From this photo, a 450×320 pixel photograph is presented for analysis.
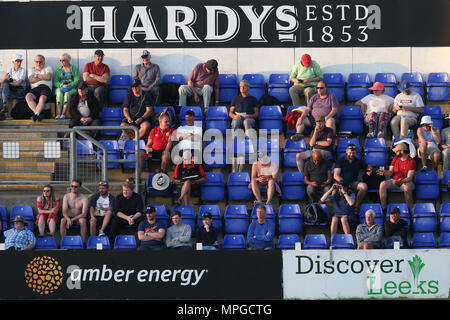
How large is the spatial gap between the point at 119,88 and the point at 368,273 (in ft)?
21.5

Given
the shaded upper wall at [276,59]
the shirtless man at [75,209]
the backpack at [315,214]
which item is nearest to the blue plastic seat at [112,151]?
the shirtless man at [75,209]

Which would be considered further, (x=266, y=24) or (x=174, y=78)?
(x=266, y=24)

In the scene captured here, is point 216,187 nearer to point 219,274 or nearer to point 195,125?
point 195,125

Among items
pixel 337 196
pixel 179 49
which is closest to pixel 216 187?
pixel 337 196

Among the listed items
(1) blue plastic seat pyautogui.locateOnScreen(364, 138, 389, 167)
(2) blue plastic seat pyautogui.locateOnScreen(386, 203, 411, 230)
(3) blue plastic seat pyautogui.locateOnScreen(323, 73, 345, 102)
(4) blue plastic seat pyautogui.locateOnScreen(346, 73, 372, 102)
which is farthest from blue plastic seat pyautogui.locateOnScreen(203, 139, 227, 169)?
(2) blue plastic seat pyautogui.locateOnScreen(386, 203, 411, 230)

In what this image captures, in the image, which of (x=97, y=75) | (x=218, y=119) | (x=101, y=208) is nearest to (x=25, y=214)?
(x=101, y=208)

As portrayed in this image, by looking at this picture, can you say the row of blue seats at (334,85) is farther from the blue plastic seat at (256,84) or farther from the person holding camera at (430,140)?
the person holding camera at (430,140)

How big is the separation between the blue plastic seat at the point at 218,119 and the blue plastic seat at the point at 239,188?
3.91 ft

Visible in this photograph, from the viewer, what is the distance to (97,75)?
17.5 metres

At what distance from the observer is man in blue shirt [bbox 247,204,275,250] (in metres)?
14.8

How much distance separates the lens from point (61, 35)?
18.2 metres

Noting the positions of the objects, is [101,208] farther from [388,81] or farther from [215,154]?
[388,81]

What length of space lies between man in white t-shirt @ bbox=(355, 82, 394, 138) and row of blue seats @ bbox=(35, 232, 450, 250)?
2442 millimetres

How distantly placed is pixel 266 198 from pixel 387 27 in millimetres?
4643
